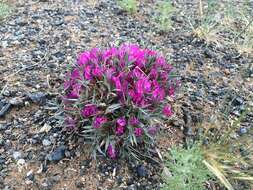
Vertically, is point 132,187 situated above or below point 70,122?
below

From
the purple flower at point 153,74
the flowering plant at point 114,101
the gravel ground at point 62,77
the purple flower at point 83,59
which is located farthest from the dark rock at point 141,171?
the purple flower at point 83,59

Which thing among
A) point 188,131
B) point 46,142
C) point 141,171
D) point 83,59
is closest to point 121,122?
point 141,171

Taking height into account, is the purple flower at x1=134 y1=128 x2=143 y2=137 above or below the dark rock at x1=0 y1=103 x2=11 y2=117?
above

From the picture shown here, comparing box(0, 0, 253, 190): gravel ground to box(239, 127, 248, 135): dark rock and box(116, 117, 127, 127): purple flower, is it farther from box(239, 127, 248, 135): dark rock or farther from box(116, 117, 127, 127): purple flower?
box(116, 117, 127, 127): purple flower

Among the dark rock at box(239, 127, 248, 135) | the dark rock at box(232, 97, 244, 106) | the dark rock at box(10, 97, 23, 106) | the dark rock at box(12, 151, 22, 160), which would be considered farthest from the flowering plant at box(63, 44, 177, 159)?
the dark rock at box(232, 97, 244, 106)

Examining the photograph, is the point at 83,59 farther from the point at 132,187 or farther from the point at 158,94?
the point at 132,187

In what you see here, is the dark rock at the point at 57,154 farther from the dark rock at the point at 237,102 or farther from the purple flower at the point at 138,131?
the dark rock at the point at 237,102
